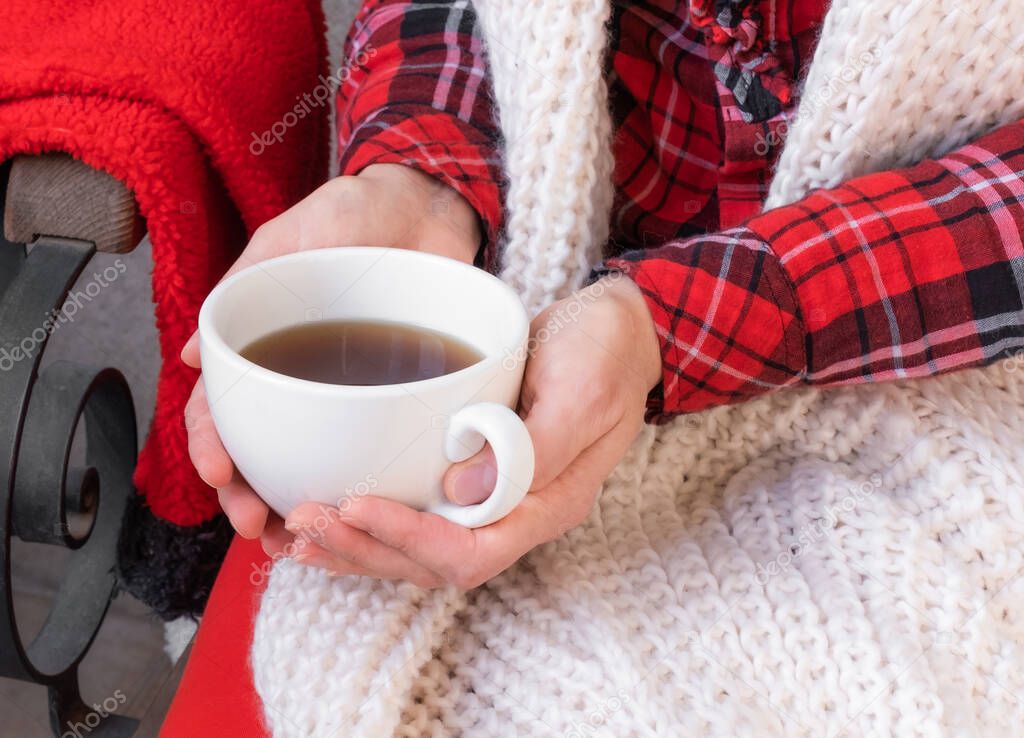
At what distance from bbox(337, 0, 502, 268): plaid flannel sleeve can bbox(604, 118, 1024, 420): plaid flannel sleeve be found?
0.55 feet

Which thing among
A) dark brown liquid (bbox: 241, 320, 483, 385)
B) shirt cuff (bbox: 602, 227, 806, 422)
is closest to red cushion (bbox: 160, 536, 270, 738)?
dark brown liquid (bbox: 241, 320, 483, 385)

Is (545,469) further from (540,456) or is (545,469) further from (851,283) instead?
(851,283)

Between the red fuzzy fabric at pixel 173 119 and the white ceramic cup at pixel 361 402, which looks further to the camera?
the red fuzzy fabric at pixel 173 119

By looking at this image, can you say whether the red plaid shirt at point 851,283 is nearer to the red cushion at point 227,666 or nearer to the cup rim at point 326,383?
the cup rim at point 326,383

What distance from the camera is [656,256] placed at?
51 cm

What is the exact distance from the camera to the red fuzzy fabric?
1.92 feet

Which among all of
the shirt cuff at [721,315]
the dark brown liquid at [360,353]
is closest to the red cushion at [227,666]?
the dark brown liquid at [360,353]

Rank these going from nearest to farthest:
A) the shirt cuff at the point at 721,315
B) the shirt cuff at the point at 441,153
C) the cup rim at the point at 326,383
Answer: the cup rim at the point at 326,383 < the shirt cuff at the point at 721,315 < the shirt cuff at the point at 441,153

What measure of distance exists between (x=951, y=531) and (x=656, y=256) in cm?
21

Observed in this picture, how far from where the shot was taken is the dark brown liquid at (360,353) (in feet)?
1.44

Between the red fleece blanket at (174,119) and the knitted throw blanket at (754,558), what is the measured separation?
211 mm

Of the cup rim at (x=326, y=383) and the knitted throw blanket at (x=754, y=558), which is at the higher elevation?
the cup rim at (x=326, y=383)

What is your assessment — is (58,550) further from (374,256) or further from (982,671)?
(982,671)

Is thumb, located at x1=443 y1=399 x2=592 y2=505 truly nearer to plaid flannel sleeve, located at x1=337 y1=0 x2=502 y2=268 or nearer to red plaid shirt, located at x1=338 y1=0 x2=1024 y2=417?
red plaid shirt, located at x1=338 y1=0 x2=1024 y2=417
